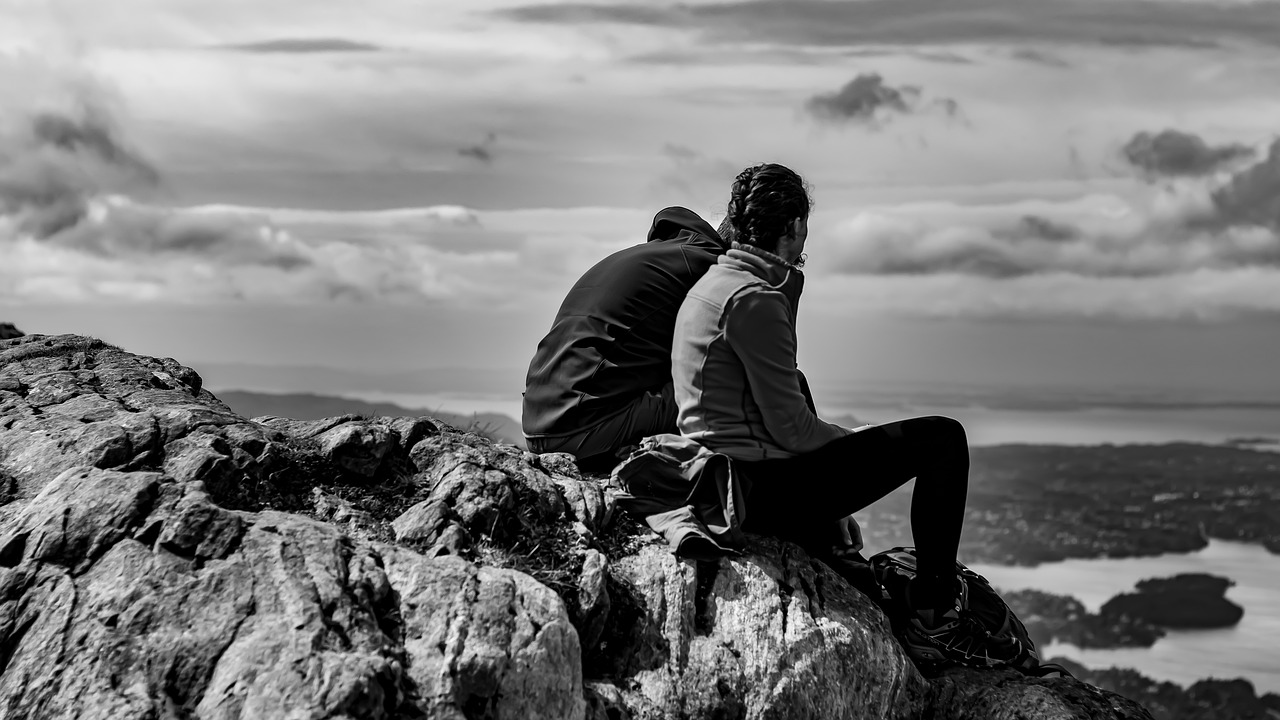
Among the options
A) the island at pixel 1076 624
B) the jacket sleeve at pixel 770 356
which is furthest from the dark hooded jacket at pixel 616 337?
the island at pixel 1076 624

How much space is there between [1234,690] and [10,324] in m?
169

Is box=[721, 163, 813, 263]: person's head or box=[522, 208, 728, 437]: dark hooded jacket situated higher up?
box=[721, 163, 813, 263]: person's head

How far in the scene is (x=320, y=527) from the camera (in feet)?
26.6

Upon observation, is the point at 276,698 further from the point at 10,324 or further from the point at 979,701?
the point at 10,324

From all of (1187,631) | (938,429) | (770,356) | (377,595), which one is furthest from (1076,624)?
(377,595)

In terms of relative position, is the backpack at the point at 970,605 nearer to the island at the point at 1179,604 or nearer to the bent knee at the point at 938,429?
the bent knee at the point at 938,429

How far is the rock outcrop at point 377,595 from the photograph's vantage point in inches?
280

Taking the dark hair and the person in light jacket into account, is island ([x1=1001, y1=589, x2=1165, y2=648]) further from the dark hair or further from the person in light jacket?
the dark hair

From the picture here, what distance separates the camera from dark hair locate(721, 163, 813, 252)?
340 inches

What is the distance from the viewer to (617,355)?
32.0 ft

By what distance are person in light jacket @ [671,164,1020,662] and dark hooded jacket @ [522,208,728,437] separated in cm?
66

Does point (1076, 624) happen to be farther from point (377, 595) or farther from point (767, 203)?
point (377, 595)

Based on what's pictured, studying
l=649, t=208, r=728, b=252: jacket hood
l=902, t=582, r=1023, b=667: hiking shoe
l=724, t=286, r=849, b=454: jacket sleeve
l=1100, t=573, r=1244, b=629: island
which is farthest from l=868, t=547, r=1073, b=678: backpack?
l=1100, t=573, r=1244, b=629: island

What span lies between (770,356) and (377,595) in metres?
3.44
